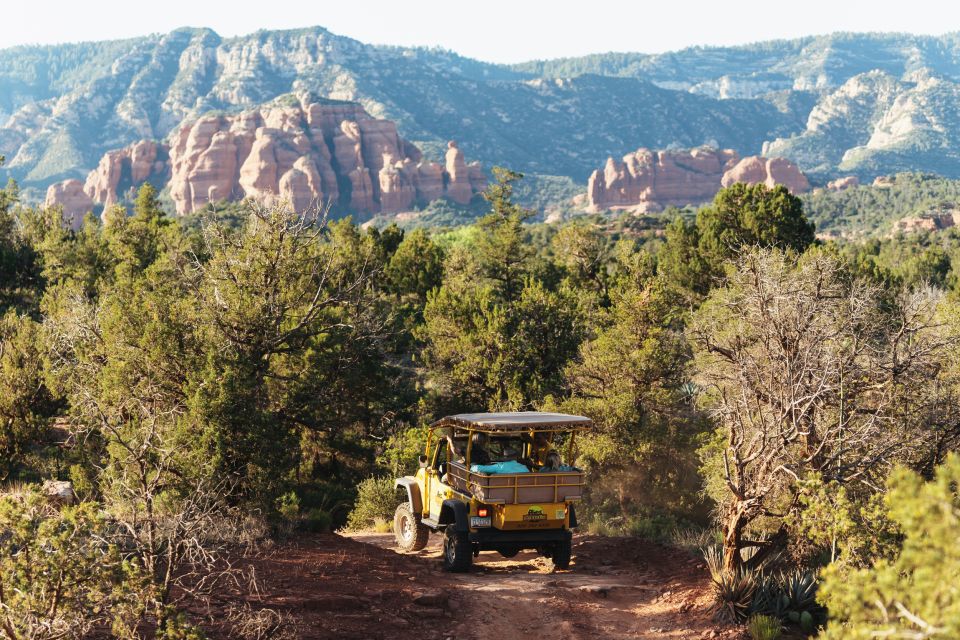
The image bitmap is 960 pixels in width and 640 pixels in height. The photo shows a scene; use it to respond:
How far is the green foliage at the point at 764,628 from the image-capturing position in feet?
32.4

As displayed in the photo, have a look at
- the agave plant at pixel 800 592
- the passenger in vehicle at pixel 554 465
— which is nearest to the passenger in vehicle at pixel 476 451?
the passenger in vehicle at pixel 554 465

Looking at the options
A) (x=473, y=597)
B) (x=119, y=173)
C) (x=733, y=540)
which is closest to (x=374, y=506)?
(x=473, y=597)

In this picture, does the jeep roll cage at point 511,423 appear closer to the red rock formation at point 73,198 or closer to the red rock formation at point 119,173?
the red rock formation at point 73,198

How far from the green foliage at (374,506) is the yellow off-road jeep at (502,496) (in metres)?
5.15

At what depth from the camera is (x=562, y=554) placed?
13.8 meters

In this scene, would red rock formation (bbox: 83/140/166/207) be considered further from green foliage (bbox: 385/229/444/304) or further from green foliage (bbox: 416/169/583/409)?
green foliage (bbox: 416/169/583/409)

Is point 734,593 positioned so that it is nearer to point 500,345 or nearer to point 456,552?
point 456,552

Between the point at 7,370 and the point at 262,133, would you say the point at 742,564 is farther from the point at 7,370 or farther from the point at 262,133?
the point at 262,133

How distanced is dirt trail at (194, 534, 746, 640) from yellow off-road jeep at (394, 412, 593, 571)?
0.52 meters

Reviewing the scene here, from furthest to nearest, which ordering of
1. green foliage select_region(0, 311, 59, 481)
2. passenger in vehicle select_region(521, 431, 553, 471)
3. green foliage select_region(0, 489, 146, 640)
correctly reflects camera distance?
green foliage select_region(0, 311, 59, 481)
passenger in vehicle select_region(521, 431, 553, 471)
green foliage select_region(0, 489, 146, 640)

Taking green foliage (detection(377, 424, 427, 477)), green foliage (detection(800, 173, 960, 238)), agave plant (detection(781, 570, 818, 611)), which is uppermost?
green foliage (detection(800, 173, 960, 238))

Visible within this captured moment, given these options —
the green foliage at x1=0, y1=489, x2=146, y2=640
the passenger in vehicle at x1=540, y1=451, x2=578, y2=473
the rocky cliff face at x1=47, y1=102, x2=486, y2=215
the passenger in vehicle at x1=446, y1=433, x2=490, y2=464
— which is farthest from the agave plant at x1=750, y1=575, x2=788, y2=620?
the rocky cliff face at x1=47, y1=102, x2=486, y2=215

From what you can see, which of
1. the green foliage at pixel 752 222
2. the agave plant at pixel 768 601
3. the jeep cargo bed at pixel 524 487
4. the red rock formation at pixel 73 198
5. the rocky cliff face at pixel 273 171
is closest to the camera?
the agave plant at pixel 768 601

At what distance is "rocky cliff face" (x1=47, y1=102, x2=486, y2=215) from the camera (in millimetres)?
182375
